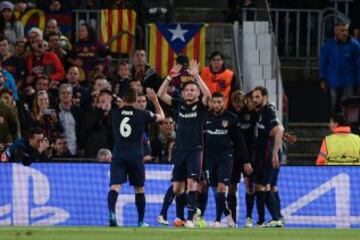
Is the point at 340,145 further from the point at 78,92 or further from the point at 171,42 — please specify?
the point at 171,42

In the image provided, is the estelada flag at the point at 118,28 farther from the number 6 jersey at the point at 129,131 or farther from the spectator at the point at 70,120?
the number 6 jersey at the point at 129,131

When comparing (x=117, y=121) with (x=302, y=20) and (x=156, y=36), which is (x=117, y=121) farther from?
(x=302, y=20)

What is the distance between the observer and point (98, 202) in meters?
24.1

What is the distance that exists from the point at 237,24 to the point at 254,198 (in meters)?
5.35

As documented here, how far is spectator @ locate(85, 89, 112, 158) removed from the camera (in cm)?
2509

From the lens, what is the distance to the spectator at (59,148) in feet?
82.1

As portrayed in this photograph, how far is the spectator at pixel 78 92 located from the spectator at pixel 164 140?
1.25 metres

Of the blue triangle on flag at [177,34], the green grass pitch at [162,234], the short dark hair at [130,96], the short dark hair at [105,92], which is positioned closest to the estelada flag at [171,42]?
the blue triangle on flag at [177,34]

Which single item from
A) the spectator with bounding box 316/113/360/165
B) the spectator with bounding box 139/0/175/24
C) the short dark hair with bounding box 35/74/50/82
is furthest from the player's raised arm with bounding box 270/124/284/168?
Answer: the spectator with bounding box 139/0/175/24

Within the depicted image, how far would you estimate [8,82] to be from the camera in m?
25.9

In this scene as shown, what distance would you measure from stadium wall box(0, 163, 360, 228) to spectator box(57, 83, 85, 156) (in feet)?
4.65

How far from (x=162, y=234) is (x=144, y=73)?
21.9ft

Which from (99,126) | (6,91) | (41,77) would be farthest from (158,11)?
(6,91)

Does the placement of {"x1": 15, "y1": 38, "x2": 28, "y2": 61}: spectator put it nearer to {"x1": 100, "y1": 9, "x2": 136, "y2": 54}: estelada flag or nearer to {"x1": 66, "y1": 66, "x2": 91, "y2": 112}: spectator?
{"x1": 66, "y1": 66, "x2": 91, "y2": 112}: spectator
